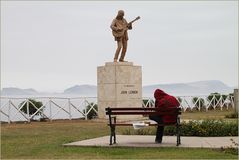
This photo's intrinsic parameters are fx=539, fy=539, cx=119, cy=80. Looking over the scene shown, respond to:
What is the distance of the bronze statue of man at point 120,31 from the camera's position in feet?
74.2

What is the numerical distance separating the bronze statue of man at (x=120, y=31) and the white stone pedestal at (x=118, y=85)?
601 millimetres

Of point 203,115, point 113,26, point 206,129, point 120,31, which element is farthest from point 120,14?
point 206,129

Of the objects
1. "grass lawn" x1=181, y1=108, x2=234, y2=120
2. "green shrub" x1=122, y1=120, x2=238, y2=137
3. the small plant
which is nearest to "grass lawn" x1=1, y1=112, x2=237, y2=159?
the small plant

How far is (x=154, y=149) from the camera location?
1175cm

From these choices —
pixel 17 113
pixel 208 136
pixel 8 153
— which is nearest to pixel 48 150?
pixel 8 153

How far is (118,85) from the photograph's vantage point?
2245 centimetres

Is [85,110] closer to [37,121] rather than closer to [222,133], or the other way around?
[37,121]

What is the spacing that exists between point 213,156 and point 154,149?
5.44 ft

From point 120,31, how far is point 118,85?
89.7 inches

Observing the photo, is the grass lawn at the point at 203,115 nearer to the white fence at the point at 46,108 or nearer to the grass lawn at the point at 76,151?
the white fence at the point at 46,108

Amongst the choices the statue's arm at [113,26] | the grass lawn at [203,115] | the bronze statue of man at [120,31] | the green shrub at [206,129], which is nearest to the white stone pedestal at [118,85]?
the bronze statue of man at [120,31]

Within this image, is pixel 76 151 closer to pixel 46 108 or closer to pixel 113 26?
pixel 113 26

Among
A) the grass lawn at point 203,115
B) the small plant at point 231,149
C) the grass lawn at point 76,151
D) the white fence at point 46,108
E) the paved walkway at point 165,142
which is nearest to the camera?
the grass lawn at point 76,151

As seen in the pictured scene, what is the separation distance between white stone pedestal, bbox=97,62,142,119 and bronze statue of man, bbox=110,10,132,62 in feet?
1.97
